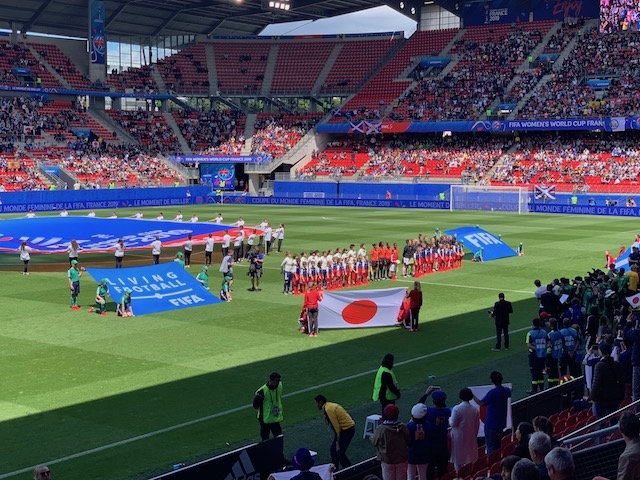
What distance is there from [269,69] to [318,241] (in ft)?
193

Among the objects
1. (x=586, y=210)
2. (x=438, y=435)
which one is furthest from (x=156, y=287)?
(x=586, y=210)

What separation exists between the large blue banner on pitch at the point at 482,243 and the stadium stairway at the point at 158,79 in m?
62.7

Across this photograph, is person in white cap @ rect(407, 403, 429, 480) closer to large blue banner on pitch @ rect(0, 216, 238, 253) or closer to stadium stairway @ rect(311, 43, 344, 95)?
large blue banner on pitch @ rect(0, 216, 238, 253)

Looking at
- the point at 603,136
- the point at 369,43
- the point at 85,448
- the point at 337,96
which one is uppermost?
Result: the point at 369,43

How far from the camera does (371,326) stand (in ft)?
77.4

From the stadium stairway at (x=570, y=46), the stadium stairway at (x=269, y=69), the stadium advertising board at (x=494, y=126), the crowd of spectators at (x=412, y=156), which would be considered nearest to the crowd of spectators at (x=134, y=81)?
the stadium stairway at (x=269, y=69)

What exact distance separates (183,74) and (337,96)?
17.6 m

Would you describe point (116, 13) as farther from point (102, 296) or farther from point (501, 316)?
point (501, 316)

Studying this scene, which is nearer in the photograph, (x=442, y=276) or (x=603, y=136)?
(x=442, y=276)

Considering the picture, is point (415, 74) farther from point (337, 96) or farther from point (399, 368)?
point (399, 368)

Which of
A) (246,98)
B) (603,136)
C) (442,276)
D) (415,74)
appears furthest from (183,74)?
(442,276)

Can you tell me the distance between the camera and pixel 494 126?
3051 inches

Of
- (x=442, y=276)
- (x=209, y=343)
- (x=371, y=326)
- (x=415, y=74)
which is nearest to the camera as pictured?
(x=209, y=343)

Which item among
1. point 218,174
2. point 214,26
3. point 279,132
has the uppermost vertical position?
point 214,26
